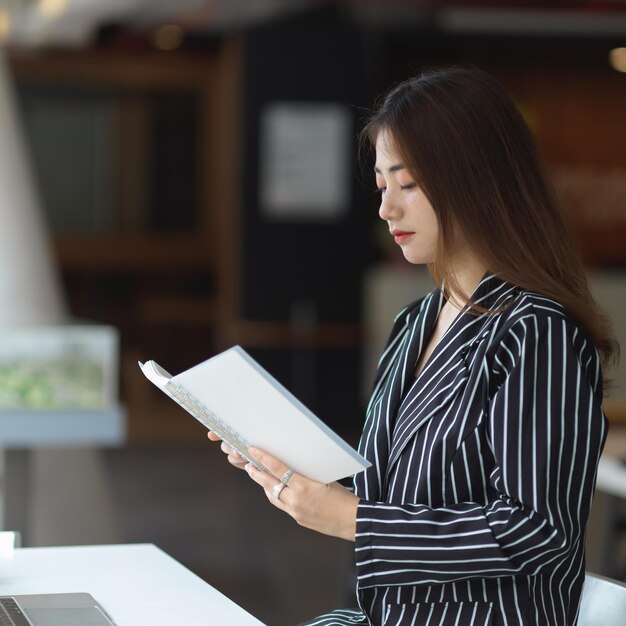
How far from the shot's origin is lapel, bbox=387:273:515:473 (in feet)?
5.83

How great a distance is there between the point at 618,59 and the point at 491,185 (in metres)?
8.47

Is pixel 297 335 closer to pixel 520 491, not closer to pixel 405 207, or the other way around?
pixel 405 207

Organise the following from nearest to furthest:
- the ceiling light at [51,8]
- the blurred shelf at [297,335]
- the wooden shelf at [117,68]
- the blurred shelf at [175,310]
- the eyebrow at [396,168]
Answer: the eyebrow at [396,168] < the ceiling light at [51,8] < the blurred shelf at [297,335] < the wooden shelf at [117,68] < the blurred shelf at [175,310]

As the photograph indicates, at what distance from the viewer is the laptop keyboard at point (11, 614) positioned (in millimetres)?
1583

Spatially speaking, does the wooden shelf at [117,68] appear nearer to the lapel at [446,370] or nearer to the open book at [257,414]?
the lapel at [446,370]

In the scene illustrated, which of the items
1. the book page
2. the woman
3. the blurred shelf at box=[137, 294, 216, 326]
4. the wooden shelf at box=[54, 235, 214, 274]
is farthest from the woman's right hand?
the blurred shelf at box=[137, 294, 216, 326]

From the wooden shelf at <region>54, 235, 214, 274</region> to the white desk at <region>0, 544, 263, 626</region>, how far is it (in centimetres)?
883

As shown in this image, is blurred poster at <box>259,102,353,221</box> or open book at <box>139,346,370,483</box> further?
blurred poster at <box>259,102,353,221</box>

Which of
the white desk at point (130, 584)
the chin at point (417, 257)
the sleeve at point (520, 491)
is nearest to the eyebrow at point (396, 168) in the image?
the chin at point (417, 257)

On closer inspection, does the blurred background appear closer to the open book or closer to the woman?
the woman

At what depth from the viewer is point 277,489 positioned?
171 cm

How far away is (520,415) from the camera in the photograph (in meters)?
1.65

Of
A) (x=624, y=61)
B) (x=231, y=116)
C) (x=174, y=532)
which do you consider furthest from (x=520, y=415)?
(x=624, y=61)

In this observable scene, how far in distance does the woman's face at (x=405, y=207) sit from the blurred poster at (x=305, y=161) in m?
6.86
